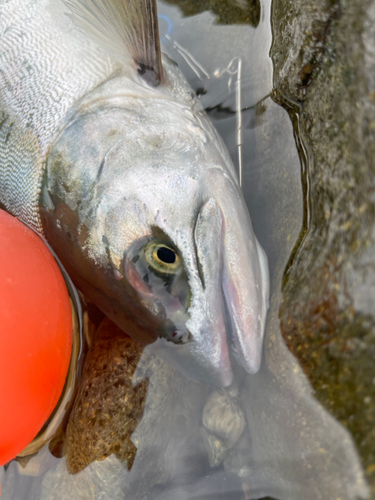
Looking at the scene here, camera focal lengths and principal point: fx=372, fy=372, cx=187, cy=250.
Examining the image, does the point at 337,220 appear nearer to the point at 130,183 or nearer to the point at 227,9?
the point at 130,183

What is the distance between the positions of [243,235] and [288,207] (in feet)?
0.99

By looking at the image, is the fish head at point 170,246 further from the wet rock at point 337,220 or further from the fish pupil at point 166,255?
the wet rock at point 337,220

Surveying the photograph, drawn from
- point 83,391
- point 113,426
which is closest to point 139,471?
point 113,426

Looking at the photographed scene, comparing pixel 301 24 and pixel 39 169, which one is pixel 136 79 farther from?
pixel 301 24

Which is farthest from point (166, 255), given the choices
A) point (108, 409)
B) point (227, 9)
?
point (227, 9)

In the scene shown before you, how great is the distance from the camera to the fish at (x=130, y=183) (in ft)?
5.18

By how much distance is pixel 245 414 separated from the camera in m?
1.89

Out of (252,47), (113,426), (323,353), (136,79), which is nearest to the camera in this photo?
(323,353)

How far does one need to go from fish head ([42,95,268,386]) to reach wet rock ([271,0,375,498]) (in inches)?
9.1

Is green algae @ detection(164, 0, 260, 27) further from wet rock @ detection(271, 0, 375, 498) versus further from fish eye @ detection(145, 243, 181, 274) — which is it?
fish eye @ detection(145, 243, 181, 274)

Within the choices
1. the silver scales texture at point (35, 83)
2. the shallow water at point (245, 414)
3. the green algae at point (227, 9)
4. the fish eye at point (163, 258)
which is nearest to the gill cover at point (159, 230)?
the fish eye at point (163, 258)

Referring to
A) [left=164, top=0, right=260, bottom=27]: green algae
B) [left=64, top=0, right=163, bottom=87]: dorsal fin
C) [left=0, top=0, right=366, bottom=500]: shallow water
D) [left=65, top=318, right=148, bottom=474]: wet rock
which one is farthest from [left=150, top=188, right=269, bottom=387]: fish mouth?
[left=164, top=0, right=260, bottom=27]: green algae

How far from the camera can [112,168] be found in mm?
1729

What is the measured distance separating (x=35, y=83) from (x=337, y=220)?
1.77 metres
